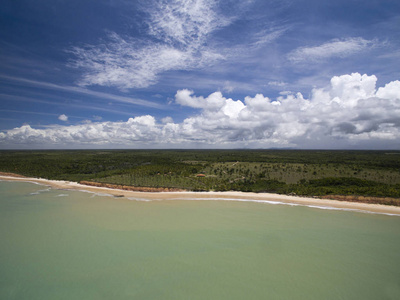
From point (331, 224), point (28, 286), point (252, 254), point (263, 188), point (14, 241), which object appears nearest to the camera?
point (28, 286)

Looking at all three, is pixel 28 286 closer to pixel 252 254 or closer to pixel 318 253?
pixel 252 254

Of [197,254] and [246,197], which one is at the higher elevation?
[246,197]

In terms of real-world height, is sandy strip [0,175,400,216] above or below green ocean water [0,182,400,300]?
above

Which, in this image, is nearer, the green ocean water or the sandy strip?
the green ocean water

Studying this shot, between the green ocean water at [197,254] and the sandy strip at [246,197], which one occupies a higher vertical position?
the sandy strip at [246,197]

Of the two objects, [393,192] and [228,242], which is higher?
[393,192]

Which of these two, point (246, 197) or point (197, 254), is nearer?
point (197, 254)

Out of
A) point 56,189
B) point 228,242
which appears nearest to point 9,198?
point 56,189

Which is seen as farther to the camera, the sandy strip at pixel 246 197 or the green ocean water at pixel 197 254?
the sandy strip at pixel 246 197
